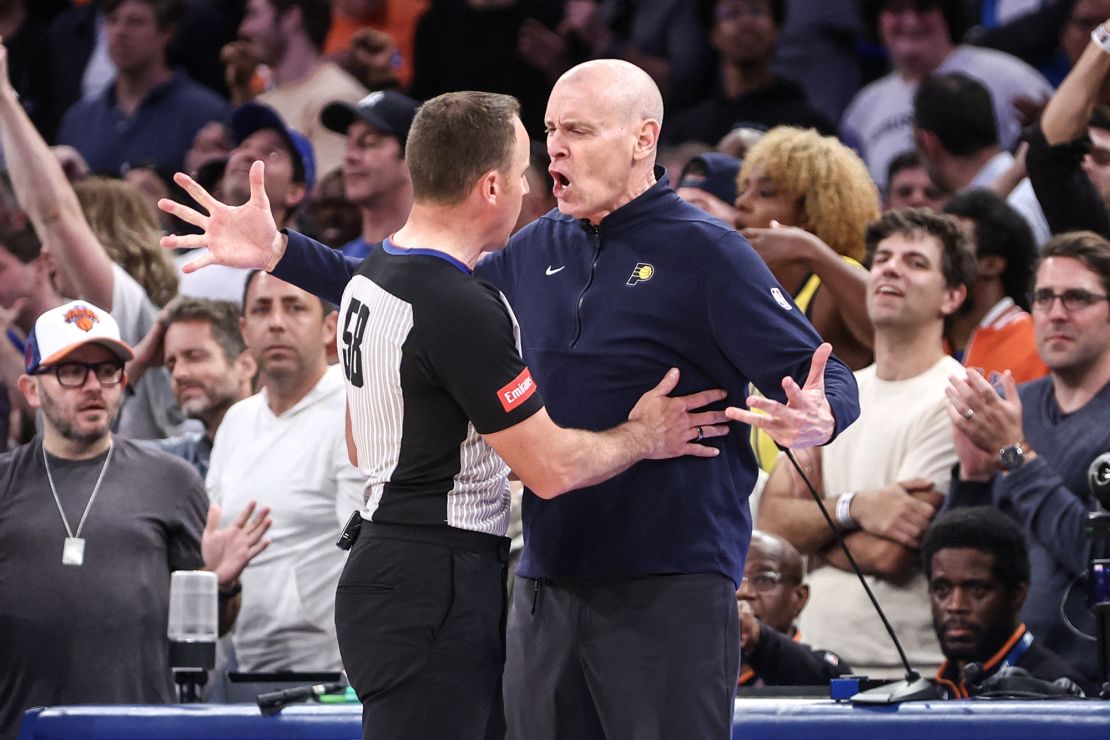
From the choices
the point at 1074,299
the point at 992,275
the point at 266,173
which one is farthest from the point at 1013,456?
the point at 266,173

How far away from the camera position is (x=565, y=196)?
3.81 metres

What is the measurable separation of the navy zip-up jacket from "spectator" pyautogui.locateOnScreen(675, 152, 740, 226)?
2659 millimetres

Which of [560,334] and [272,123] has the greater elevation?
[272,123]

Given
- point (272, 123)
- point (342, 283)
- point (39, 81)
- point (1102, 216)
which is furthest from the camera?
point (39, 81)

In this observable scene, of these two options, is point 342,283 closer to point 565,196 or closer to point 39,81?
point 565,196

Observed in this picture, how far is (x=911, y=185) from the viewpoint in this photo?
7680 millimetres

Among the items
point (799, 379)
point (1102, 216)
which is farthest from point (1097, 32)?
point (799, 379)

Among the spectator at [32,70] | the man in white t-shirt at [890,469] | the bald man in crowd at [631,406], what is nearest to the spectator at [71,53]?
the spectator at [32,70]

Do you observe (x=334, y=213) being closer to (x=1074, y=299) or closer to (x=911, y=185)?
(x=911, y=185)

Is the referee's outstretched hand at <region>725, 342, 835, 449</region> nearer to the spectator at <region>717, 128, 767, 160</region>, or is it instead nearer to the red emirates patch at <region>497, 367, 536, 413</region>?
the red emirates patch at <region>497, 367, 536, 413</region>

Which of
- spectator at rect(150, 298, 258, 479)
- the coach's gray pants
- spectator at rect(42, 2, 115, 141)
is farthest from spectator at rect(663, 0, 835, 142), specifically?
the coach's gray pants

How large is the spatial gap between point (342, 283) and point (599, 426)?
0.72 meters

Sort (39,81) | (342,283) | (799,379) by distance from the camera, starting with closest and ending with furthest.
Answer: (799,379), (342,283), (39,81)

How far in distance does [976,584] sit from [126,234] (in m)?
4.13
